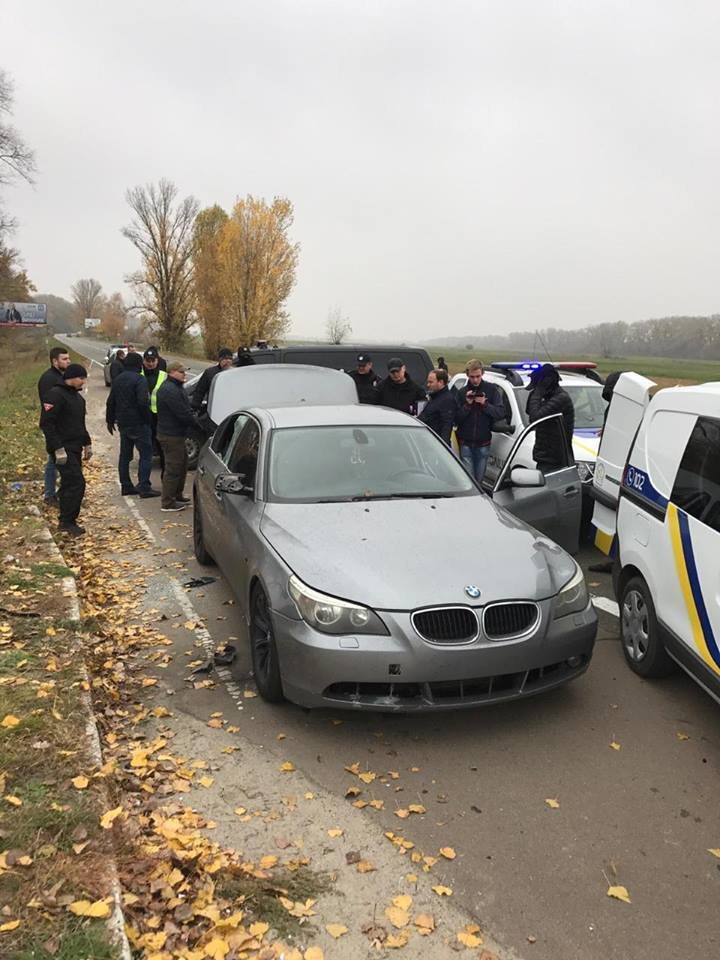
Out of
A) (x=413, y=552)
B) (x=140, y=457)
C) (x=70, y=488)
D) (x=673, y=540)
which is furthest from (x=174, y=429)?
(x=673, y=540)

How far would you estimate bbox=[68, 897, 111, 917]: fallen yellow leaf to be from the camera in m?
2.42

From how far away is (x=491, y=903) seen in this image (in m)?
2.66

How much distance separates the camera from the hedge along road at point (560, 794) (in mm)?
2604

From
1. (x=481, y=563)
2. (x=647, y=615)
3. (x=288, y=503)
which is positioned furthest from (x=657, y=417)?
(x=288, y=503)

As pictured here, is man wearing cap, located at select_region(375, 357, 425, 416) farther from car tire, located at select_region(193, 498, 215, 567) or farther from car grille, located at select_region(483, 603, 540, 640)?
car grille, located at select_region(483, 603, 540, 640)

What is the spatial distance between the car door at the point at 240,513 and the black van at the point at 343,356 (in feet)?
18.0

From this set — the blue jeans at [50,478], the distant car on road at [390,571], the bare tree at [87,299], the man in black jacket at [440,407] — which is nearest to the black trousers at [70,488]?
the blue jeans at [50,478]

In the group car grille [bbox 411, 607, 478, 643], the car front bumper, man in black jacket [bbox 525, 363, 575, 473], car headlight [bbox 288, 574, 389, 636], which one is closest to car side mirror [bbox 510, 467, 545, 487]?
man in black jacket [bbox 525, 363, 575, 473]

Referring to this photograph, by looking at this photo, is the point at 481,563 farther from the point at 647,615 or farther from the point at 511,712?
the point at 647,615

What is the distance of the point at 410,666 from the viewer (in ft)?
11.4

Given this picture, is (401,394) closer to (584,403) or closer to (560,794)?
(584,403)

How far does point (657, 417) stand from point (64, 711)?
12.8ft

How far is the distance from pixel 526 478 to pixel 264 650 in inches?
88.7

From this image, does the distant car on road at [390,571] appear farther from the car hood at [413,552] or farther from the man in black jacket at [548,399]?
the man in black jacket at [548,399]
